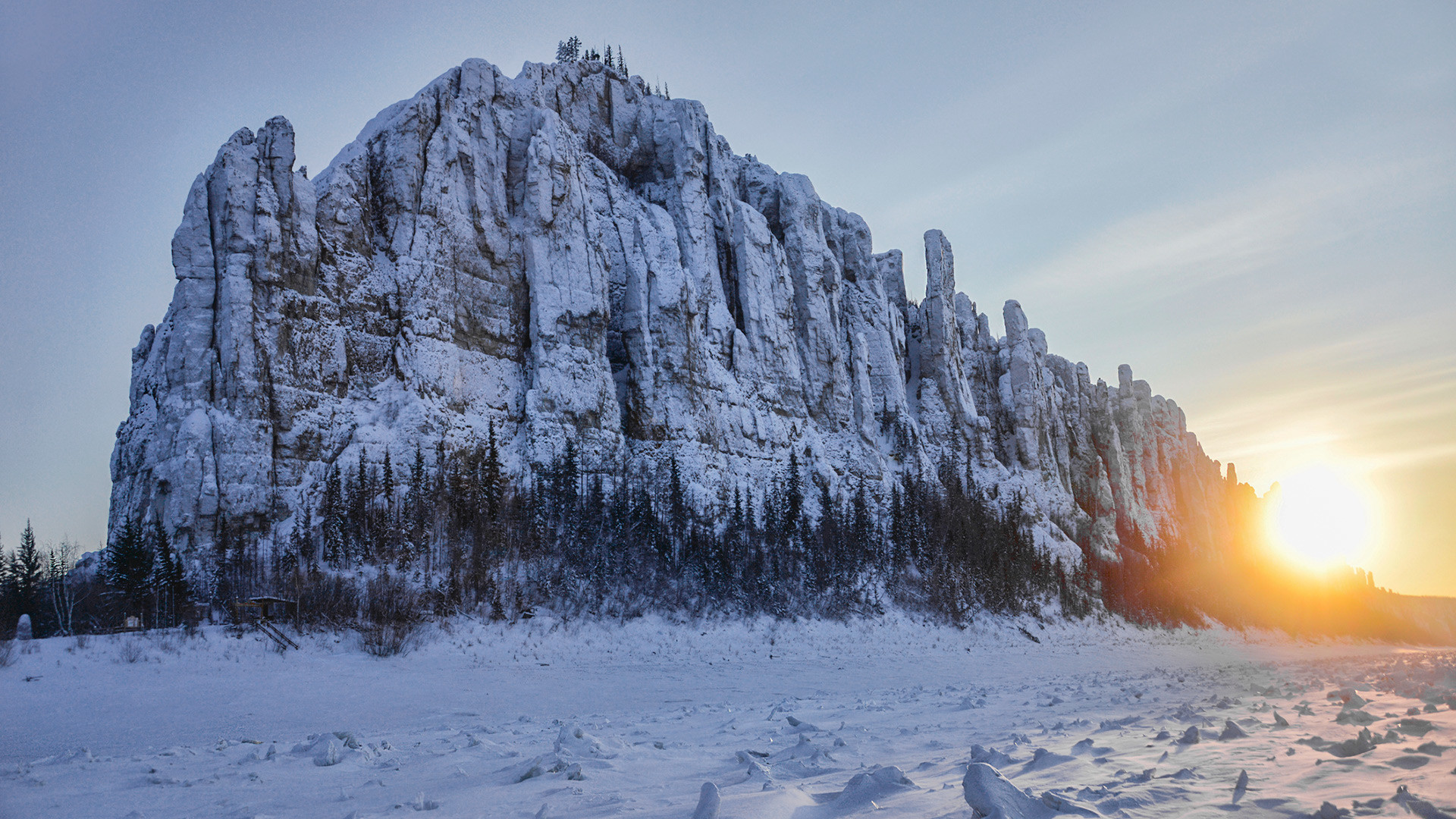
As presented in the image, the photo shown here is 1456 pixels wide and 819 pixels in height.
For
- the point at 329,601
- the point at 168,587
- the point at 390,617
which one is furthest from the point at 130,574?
the point at 390,617

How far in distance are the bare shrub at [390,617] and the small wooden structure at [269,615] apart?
2.61m

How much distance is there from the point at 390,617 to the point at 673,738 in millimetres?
26431

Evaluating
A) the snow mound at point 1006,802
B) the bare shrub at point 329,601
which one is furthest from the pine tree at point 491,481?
the snow mound at point 1006,802

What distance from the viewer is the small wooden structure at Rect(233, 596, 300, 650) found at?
99.2ft

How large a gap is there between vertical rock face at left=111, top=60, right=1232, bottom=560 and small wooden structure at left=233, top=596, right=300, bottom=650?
979cm

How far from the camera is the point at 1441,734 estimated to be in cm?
860

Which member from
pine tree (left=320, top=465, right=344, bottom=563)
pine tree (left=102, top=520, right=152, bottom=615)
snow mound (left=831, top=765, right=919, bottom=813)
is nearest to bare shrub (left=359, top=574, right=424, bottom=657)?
pine tree (left=320, top=465, right=344, bottom=563)

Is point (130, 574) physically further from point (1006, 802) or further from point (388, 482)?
point (1006, 802)

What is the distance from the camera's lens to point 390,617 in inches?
1404

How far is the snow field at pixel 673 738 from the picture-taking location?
6.85m

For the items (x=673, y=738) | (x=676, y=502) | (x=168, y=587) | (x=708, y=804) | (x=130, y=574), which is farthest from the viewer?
(x=676, y=502)

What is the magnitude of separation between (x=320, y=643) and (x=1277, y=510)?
177m

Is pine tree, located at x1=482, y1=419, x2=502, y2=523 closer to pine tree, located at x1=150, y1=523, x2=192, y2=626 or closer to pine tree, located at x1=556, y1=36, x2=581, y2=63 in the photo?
pine tree, located at x1=150, y1=523, x2=192, y2=626

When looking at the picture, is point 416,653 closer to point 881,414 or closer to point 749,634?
point 749,634
